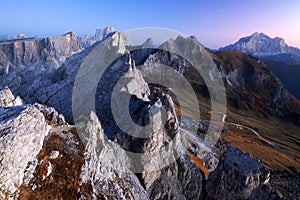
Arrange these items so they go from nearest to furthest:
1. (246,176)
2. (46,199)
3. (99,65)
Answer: (46,199) → (246,176) → (99,65)

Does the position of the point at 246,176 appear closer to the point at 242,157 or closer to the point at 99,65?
the point at 242,157

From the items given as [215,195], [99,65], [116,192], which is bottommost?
[215,195]

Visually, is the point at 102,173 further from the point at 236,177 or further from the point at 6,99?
the point at 236,177

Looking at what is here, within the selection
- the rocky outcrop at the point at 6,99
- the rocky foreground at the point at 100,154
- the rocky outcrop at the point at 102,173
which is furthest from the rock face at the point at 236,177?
the rocky outcrop at the point at 6,99

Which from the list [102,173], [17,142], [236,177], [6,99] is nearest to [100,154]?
[102,173]

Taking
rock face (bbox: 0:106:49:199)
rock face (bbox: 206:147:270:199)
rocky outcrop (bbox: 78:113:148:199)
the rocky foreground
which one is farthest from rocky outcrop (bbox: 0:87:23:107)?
rock face (bbox: 206:147:270:199)

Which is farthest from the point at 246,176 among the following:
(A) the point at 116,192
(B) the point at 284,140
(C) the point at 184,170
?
(B) the point at 284,140

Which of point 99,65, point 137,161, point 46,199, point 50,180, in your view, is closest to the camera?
point 46,199
